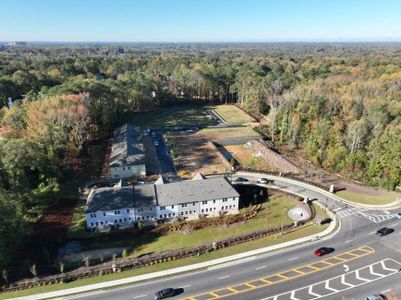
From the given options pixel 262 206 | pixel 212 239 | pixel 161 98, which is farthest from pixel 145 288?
pixel 161 98

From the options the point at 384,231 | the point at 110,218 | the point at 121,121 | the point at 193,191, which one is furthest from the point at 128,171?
the point at 384,231

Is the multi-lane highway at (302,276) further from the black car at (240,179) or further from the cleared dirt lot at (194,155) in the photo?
the cleared dirt lot at (194,155)

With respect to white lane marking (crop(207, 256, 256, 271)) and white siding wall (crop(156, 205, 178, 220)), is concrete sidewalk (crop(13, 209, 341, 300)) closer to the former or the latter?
white lane marking (crop(207, 256, 256, 271))

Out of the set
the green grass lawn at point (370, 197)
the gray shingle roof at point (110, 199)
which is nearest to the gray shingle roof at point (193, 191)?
the gray shingle roof at point (110, 199)

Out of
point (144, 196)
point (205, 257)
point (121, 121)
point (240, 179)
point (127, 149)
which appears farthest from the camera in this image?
point (121, 121)

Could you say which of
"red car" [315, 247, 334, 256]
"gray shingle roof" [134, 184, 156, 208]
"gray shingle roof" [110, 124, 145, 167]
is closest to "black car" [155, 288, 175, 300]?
"gray shingle roof" [134, 184, 156, 208]

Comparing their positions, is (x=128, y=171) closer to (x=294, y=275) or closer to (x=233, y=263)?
Answer: (x=233, y=263)
